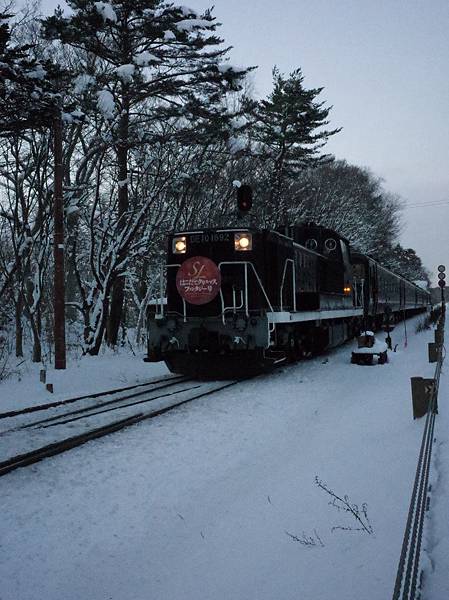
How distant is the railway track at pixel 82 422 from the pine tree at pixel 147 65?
7.37 m

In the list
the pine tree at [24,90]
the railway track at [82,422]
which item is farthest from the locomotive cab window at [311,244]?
the pine tree at [24,90]

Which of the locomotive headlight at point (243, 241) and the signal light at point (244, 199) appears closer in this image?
the locomotive headlight at point (243, 241)

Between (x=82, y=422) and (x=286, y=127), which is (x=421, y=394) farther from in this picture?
(x=286, y=127)

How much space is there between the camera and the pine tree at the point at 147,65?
15.3 metres

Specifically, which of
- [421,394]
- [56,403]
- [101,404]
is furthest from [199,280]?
[421,394]

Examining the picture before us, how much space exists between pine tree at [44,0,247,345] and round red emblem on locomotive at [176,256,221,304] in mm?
5135

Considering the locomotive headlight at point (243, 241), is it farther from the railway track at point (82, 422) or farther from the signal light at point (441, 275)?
the signal light at point (441, 275)

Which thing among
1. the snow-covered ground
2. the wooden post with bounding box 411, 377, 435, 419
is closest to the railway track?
the snow-covered ground

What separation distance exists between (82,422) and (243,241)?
5517 millimetres

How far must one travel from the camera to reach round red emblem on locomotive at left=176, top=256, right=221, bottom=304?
11.2 metres

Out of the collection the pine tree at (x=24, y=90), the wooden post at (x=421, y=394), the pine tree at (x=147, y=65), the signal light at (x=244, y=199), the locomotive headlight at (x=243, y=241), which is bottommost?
the wooden post at (x=421, y=394)

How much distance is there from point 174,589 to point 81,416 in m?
4.83

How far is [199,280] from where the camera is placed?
11.3 meters

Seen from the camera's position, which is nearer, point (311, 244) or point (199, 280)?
point (199, 280)
